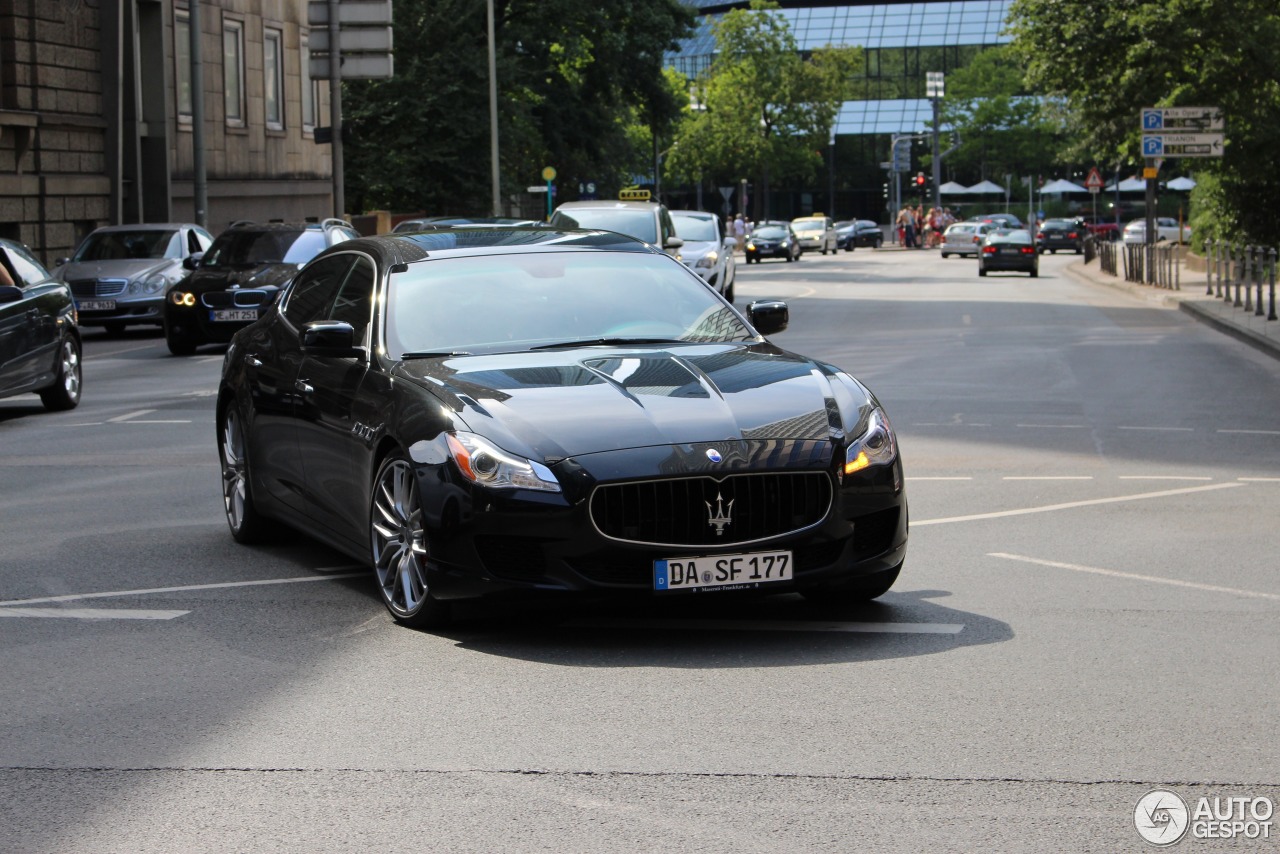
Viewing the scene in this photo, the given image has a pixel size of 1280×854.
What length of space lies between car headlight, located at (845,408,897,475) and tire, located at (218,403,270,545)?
3.33 metres

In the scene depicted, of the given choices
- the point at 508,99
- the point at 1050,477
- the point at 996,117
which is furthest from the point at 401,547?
the point at 996,117

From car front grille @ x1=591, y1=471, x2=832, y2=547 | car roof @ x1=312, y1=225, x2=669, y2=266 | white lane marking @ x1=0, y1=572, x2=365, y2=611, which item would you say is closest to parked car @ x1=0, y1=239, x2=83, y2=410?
car roof @ x1=312, y1=225, x2=669, y2=266

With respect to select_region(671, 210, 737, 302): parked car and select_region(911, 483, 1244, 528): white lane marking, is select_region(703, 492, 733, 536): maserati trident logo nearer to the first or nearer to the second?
select_region(911, 483, 1244, 528): white lane marking

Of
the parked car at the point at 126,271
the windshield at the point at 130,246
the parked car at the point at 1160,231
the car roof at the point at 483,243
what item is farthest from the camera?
the parked car at the point at 1160,231

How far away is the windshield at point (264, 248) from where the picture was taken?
25578 millimetres

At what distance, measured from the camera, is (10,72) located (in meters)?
34.9

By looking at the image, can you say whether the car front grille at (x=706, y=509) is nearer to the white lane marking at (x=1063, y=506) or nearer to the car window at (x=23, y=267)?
the white lane marking at (x=1063, y=506)

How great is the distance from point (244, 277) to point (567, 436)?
18.6m

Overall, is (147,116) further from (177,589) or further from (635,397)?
(635,397)

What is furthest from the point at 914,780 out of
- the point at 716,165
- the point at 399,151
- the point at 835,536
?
the point at 716,165

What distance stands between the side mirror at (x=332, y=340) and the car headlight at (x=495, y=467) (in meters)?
1.21

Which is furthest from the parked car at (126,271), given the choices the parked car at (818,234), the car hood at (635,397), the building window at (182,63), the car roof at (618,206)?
the parked car at (818,234)

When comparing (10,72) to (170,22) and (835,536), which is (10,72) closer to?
(170,22)

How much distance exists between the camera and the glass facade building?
109m
